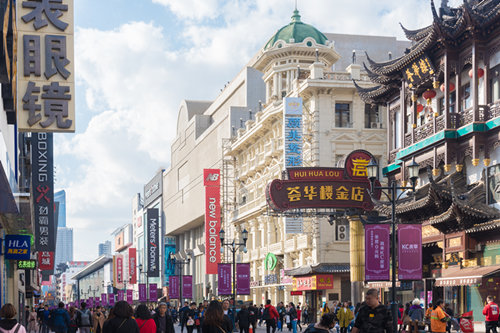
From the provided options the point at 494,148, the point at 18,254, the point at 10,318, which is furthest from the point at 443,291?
the point at 10,318

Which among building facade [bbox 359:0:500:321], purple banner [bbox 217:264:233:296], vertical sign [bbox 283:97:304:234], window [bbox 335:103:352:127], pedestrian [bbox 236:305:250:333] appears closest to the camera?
pedestrian [bbox 236:305:250:333]

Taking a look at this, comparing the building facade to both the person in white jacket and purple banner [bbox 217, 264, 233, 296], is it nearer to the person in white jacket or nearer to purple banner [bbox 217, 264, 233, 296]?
purple banner [bbox 217, 264, 233, 296]

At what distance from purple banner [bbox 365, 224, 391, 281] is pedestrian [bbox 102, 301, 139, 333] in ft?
67.9

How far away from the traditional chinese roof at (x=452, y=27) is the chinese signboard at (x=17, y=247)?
61.4 feet

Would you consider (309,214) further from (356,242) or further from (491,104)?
(491,104)

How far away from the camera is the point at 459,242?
124 feet

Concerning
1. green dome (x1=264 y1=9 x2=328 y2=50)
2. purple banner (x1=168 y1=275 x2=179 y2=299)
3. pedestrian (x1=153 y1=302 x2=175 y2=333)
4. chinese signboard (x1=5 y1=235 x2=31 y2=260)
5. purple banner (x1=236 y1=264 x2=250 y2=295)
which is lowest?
purple banner (x1=168 y1=275 x2=179 y2=299)

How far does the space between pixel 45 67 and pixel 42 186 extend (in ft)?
96.6

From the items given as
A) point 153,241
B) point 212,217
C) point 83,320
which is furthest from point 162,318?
point 153,241

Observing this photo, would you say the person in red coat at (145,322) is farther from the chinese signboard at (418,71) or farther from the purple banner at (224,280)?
the purple banner at (224,280)

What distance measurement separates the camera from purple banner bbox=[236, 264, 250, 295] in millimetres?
46156

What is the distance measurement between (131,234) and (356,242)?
15357 centimetres

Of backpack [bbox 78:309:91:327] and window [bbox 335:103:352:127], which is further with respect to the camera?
window [bbox 335:103:352:127]

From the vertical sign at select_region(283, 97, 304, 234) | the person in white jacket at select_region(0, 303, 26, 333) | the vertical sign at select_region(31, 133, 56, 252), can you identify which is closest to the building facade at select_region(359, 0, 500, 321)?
the vertical sign at select_region(283, 97, 304, 234)
